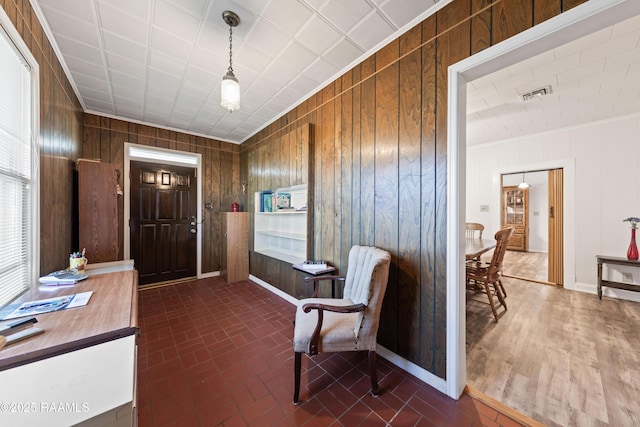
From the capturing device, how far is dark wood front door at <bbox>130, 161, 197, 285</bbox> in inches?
159

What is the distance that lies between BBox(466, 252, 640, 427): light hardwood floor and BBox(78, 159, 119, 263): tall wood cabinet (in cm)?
407

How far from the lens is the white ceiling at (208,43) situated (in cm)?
178

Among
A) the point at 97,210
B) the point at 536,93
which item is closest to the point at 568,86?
the point at 536,93

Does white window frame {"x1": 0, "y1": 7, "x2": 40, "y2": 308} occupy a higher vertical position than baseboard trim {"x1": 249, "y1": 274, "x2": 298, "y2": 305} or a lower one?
higher

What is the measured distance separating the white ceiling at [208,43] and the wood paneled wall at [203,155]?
54 cm

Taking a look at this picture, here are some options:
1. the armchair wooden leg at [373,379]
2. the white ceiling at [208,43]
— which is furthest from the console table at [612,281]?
the white ceiling at [208,43]

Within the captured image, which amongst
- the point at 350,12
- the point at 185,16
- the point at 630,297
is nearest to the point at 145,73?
the point at 185,16

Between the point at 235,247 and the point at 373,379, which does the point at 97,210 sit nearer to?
the point at 235,247

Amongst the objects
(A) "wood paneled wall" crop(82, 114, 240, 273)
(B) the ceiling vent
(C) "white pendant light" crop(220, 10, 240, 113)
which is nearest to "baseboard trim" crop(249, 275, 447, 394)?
(C) "white pendant light" crop(220, 10, 240, 113)

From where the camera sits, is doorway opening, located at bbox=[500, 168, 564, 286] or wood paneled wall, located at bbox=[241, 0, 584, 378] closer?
wood paneled wall, located at bbox=[241, 0, 584, 378]

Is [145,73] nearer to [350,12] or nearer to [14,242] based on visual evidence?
[14,242]

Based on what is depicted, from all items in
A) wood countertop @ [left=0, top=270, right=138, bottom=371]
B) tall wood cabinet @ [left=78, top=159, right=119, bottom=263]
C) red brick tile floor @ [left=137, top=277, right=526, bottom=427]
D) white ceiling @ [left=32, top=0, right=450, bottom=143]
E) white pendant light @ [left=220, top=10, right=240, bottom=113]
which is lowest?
red brick tile floor @ [left=137, top=277, right=526, bottom=427]

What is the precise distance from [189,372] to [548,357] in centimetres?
323

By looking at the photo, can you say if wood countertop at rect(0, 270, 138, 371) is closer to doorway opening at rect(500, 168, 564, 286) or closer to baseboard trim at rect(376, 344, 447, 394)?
baseboard trim at rect(376, 344, 447, 394)
